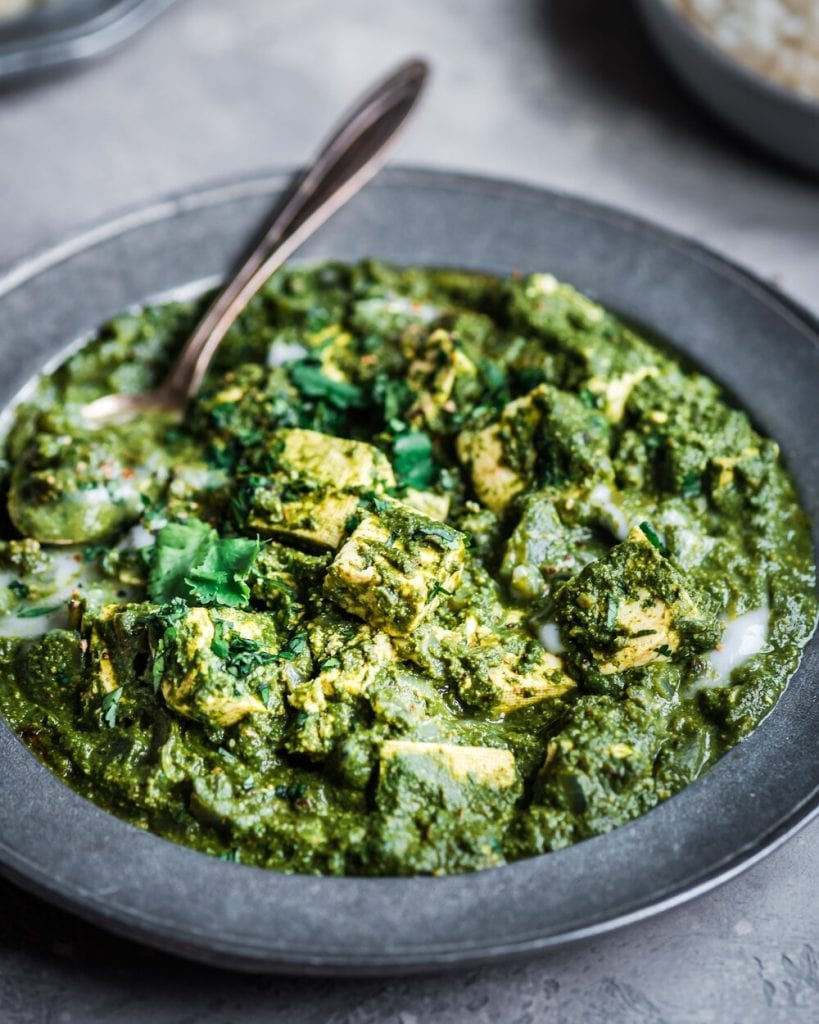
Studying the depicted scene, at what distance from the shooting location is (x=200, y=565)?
365 centimetres

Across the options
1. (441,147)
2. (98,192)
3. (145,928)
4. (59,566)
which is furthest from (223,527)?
(441,147)

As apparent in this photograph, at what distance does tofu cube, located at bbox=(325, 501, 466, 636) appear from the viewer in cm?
349

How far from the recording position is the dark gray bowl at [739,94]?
5.49 meters

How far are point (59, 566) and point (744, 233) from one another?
12.6ft

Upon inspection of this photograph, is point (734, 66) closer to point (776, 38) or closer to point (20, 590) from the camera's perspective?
point (776, 38)

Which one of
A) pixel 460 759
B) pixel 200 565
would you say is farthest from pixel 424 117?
pixel 460 759

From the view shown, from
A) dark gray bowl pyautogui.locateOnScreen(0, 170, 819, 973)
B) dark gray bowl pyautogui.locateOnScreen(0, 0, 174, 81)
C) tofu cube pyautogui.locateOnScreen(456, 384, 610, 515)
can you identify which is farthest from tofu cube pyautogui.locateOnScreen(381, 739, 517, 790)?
dark gray bowl pyautogui.locateOnScreen(0, 0, 174, 81)

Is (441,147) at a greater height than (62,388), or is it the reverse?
(441,147)

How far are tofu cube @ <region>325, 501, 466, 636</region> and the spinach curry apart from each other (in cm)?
1

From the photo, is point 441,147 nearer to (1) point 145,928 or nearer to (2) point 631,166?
(2) point 631,166

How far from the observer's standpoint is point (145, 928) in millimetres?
2947

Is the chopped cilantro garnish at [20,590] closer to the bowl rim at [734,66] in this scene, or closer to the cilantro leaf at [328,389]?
the cilantro leaf at [328,389]

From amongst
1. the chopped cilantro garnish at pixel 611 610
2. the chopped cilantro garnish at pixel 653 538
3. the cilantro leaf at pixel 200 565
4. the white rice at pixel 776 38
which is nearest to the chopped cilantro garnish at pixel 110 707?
the cilantro leaf at pixel 200 565

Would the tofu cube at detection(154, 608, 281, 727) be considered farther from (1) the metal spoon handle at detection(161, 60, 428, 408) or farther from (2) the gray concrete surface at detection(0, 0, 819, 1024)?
(2) the gray concrete surface at detection(0, 0, 819, 1024)
